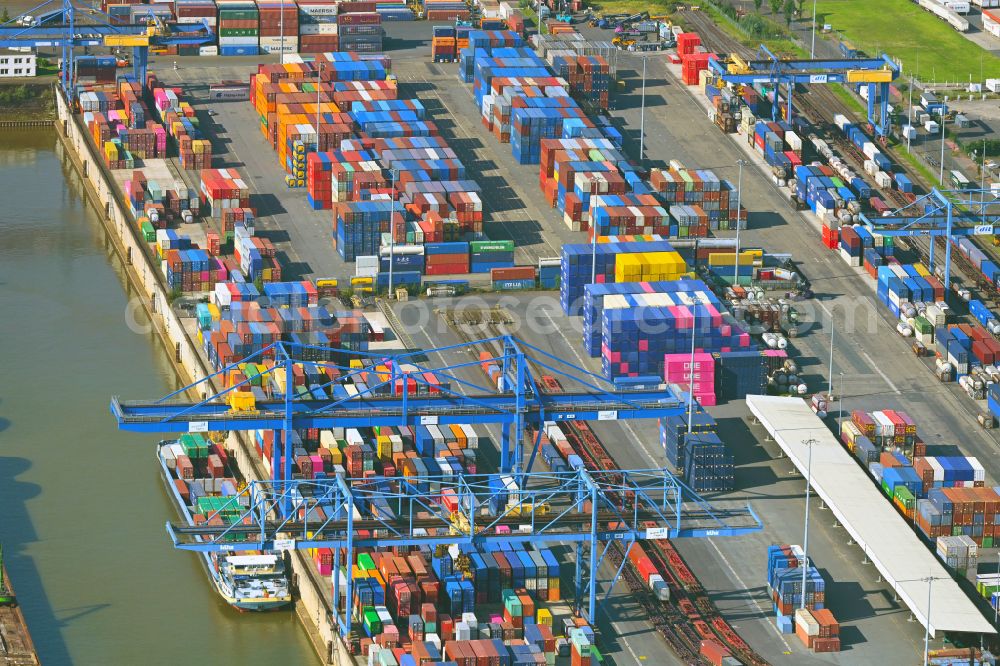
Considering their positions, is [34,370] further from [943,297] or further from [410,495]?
[943,297]

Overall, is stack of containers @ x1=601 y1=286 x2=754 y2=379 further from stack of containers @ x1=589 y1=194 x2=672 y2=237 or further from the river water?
the river water

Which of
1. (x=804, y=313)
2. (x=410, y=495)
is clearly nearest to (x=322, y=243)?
(x=804, y=313)

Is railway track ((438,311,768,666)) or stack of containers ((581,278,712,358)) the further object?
stack of containers ((581,278,712,358))

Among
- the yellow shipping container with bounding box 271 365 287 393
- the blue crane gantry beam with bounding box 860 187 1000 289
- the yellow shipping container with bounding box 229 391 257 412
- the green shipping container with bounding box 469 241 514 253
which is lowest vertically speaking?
the yellow shipping container with bounding box 271 365 287 393

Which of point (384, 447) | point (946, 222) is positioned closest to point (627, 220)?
point (946, 222)

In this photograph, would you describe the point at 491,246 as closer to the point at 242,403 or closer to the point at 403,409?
the point at 403,409

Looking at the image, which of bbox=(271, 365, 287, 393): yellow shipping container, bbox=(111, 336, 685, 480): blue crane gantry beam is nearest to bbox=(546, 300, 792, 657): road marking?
bbox=(111, 336, 685, 480): blue crane gantry beam

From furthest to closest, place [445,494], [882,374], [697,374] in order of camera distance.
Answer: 1. [882,374]
2. [697,374]
3. [445,494]
